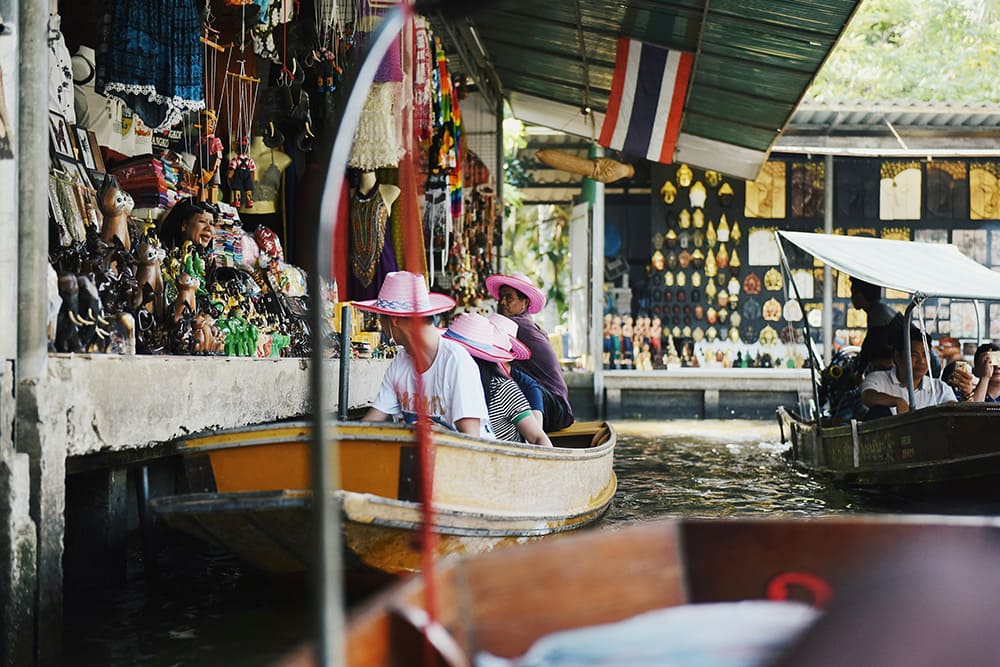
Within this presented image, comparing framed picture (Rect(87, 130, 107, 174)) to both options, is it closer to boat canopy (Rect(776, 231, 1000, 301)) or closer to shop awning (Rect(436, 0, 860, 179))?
shop awning (Rect(436, 0, 860, 179))

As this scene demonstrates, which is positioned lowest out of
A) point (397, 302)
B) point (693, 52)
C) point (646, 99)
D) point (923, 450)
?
point (923, 450)

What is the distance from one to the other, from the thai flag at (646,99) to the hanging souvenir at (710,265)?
5806mm

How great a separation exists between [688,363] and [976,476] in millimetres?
9367

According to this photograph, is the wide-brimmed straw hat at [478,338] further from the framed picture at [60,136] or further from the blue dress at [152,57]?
the framed picture at [60,136]

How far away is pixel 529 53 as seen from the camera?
40.9 ft

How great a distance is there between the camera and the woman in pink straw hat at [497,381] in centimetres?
Answer: 576

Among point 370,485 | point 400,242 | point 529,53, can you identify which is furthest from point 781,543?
point 529,53

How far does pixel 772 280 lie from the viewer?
16844mm

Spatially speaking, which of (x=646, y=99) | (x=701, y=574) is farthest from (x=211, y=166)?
(x=701, y=574)

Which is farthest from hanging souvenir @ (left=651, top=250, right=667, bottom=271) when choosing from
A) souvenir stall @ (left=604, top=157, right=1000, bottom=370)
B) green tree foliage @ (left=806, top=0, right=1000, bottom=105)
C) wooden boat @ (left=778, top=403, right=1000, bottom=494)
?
green tree foliage @ (left=806, top=0, right=1000, bottom=105)

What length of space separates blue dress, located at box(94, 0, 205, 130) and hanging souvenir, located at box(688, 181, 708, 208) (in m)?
11.9

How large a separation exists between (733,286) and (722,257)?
1.56ft

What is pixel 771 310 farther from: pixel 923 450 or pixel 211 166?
pixel 211 166

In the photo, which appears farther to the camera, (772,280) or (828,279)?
(772,280)
